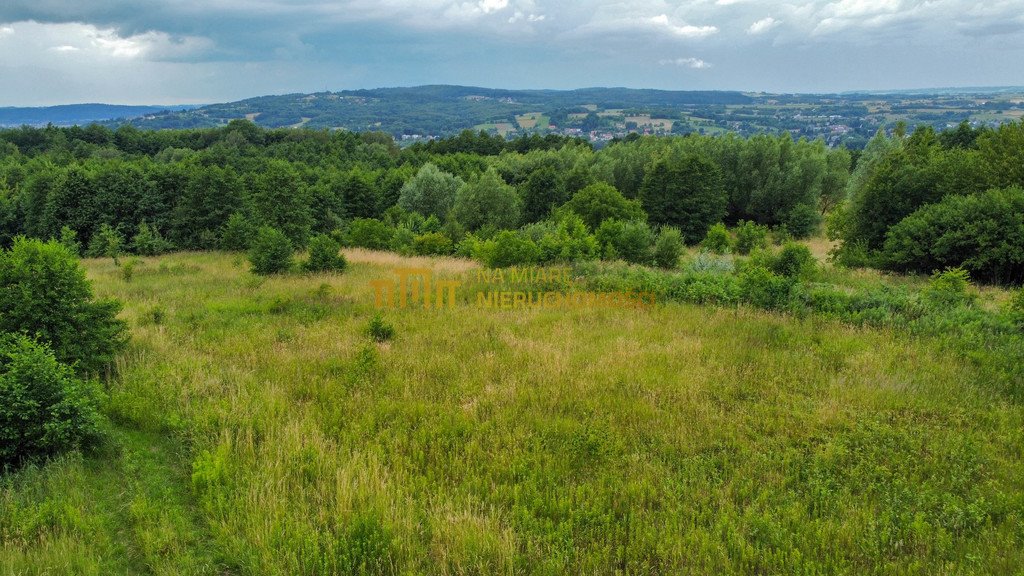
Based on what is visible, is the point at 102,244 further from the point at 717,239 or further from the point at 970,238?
the point at 970,238

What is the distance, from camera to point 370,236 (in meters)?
29.3

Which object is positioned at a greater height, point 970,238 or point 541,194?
point 541,194

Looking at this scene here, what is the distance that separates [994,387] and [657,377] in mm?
5111

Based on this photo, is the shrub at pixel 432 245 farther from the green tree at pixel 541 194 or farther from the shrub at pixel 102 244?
the shrub at pixel 102 244

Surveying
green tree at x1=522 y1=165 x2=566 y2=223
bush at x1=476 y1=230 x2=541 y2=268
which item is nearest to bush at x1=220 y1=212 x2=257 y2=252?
bush at x1=476 y1=230 x2=541 y2=268

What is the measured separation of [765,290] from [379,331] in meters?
9.25

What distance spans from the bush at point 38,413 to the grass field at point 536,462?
1.07 feet

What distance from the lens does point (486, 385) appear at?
7.97 m

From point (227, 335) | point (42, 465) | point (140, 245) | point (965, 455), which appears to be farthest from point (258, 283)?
point (140, 245)

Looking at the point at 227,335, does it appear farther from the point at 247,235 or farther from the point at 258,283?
the point at 247,235

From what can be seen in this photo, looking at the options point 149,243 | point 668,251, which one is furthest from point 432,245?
point 149,243

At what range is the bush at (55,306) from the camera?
7.46 m

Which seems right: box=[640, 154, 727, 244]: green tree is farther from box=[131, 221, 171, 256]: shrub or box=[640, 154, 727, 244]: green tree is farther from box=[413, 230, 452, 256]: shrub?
box=[131, 221, 171, 256]: shrub

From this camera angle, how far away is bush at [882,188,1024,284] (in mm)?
17234
